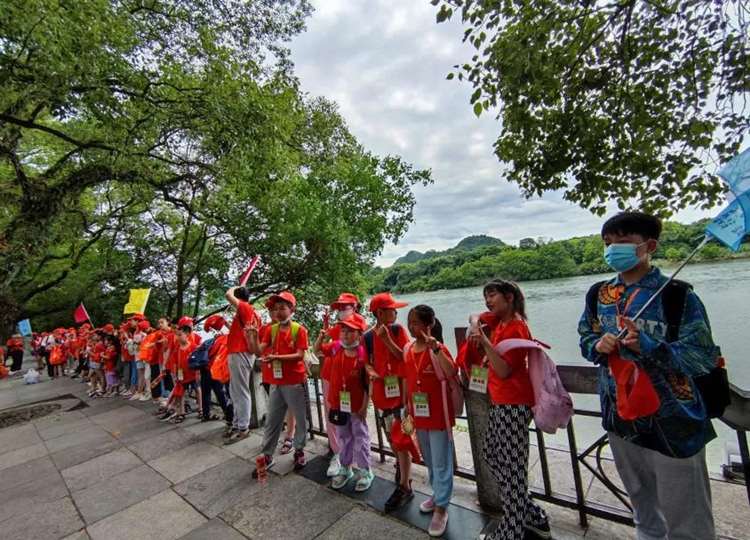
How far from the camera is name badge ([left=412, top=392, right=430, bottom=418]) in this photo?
249 cm

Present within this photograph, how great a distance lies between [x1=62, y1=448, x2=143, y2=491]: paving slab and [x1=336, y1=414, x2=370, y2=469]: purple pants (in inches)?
109

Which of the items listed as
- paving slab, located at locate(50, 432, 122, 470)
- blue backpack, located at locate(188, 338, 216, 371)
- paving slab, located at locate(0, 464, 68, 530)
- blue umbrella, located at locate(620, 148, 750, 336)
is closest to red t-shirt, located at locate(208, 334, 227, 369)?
blue backpack, located at locate(188, 338, 216, 371)

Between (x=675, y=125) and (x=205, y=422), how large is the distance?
697cm

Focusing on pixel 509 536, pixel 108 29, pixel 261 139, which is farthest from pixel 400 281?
pixel 509 536

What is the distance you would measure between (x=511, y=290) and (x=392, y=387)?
46.0 inches

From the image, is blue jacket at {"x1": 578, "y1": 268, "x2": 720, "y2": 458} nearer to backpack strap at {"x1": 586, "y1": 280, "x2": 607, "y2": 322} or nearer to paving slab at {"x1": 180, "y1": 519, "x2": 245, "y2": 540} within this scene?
backpack strap at {"x1": 586, "y1": 280, "x2": 607, "y2": 322}

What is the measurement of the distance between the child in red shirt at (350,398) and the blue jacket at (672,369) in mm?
1883

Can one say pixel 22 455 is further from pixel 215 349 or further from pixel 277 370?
pixel 277 370

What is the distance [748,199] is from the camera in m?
1.48

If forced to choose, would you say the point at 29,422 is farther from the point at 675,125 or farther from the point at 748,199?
Result: the point at 675,125

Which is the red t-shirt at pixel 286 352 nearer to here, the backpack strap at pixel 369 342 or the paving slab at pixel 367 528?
the backpack strap at pixel 369 342

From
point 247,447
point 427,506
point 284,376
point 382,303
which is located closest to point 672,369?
point 382,303

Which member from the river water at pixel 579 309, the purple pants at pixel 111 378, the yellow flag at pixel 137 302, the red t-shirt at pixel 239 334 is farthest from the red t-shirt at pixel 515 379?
the purple pants at pixel 111 378

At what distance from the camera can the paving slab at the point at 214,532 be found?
271cm
